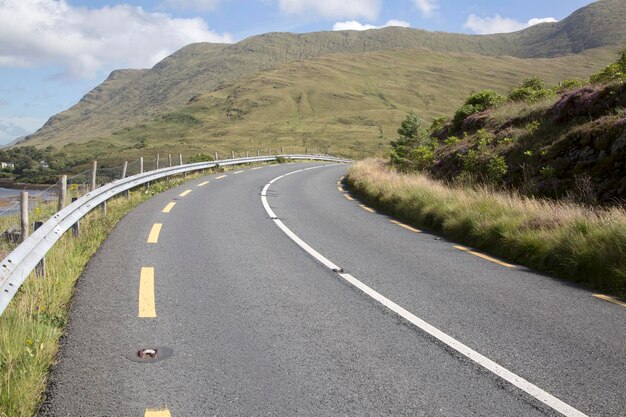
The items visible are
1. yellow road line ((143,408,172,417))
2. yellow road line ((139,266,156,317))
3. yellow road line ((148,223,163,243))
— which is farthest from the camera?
yellow road line ((148,223,163,243))

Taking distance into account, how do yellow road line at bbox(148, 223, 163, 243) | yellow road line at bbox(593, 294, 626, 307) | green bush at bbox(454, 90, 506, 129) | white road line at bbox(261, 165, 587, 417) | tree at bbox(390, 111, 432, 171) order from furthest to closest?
tree at bbox(390, 111, 432, 171), green bush at bbox(454, 90, 506, 129), yellow road line at bbox(148, 223, 163, 243), yellow road line at bbox(593, 294, 626, 307), white road line at bbox(261, 165, 587, 417)

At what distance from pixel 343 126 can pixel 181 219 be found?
4549 inches

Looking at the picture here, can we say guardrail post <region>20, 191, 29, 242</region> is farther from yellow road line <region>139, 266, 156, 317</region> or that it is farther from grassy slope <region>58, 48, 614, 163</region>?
grassy slope <region>58, 48, 614, 163</region>

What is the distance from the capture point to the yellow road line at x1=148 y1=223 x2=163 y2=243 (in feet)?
27.0

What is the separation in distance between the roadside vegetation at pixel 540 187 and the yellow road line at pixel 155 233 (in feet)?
19.0

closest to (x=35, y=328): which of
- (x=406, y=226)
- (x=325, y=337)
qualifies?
(x=325, y=337)

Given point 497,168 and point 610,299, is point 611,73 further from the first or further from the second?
point 610,299

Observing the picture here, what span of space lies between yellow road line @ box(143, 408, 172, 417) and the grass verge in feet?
2.27

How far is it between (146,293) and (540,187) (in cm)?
1021

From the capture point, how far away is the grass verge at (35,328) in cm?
304

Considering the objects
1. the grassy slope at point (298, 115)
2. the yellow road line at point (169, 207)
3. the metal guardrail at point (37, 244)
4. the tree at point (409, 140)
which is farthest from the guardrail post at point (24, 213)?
the grassy slope at point (298, 115)

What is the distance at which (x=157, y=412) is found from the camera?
10.00 ft

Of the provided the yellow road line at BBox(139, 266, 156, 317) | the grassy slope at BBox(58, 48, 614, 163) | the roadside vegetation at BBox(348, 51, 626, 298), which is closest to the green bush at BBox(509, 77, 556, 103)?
the roadside vegetation at BBox(348, 51, 626, 298)

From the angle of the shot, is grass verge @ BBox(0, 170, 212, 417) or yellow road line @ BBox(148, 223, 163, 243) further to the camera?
yellow road line @ BBox(148, 223, 163, 243)
